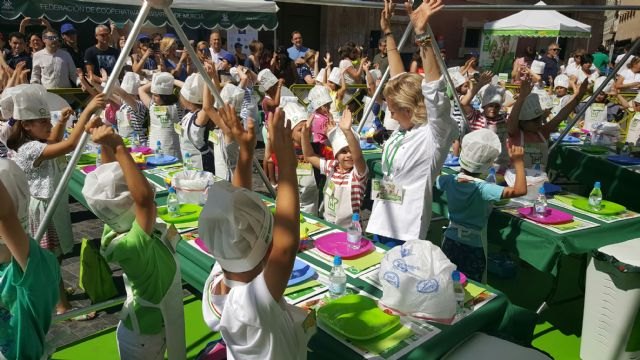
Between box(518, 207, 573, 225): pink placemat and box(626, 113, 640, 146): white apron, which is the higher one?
box(626, 113, 640, 146): white apron

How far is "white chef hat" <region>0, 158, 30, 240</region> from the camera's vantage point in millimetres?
2141

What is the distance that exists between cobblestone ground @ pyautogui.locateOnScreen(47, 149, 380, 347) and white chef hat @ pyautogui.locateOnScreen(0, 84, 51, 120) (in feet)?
4.89

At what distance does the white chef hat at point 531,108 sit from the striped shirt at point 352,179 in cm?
214

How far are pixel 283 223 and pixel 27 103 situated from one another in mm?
2771

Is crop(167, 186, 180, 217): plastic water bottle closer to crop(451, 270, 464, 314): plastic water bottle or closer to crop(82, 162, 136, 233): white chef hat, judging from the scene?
crop(82, 162, 136, 233): white chef hat

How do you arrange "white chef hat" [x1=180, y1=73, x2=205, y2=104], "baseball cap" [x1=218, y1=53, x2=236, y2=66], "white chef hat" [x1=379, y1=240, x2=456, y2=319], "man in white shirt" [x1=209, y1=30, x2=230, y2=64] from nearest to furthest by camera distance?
"white chef hat" [x1=379, y1=240, x2=456, y2=319], "white chef hat" [x1=180, y1=73, x2=205, y2=104], "baseball cap" [x1=218, y1=53, x2=236, y2=66], "man in white shirt" [x1=209, y1=30, x2=230, y2=64]

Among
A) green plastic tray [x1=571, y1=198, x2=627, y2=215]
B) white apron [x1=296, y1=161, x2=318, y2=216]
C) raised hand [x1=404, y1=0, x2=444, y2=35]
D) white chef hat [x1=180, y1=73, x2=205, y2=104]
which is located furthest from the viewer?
white chef hat [x1=180, y1=73, x2=205, y2=104]

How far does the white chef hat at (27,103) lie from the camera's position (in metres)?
3.44

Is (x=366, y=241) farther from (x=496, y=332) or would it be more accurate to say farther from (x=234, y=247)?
(x=234, y=247)

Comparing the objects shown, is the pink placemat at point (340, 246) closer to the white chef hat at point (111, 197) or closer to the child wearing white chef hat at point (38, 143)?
the white chef hat at point (111, 197)

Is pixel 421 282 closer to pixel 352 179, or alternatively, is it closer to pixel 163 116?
pixel 352 179

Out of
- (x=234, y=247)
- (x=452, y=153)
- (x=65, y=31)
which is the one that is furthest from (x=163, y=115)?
(x=65, y=31)

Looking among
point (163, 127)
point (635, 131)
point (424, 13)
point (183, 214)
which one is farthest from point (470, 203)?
point (635, 131)

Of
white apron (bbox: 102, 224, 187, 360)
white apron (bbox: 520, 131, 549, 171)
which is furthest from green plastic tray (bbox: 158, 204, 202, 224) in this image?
white apron (bbox: 520, 131, 549, 171)
